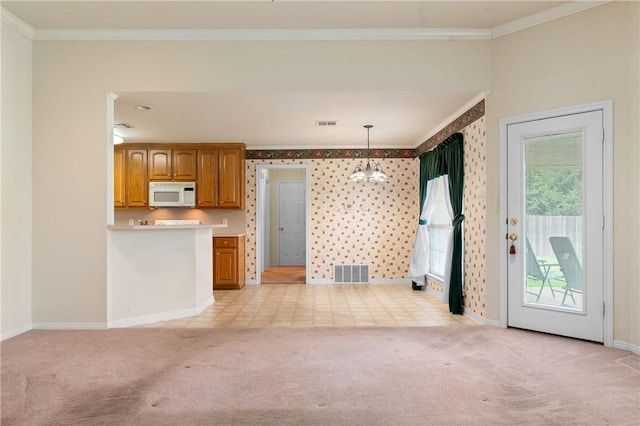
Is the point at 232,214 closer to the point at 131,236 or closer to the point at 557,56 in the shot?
the point at 131,236

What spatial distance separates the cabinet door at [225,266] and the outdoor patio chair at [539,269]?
4330mm

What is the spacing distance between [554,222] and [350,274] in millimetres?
3942

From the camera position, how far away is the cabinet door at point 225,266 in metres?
6.44

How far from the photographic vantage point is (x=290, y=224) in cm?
1003

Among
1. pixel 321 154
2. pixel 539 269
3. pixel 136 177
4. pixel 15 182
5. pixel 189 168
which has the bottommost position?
pixel 539 269

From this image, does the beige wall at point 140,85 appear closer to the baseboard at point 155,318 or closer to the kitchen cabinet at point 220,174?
the baseboard at point 155,318

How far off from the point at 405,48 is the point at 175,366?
3644mm

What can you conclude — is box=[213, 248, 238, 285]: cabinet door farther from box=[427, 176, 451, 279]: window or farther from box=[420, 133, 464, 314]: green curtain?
box=[420, 133, 464, 314]: green curtain

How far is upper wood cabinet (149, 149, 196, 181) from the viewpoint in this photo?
676 centimetres

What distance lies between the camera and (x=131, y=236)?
4.20 metres

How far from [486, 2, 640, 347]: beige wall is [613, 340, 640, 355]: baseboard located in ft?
0.11

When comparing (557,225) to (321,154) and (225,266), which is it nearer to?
(321,154)

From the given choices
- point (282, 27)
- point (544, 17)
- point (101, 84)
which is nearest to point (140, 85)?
point (101, 84)

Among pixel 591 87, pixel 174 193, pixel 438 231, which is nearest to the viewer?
pixel 591 87
